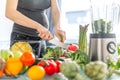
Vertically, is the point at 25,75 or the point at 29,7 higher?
the point at 29,7

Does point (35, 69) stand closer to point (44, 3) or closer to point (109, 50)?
point (109, 50)

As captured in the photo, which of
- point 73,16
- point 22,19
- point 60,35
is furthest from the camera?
point 73,16

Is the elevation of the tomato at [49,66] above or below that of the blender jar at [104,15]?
below

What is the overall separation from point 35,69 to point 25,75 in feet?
0.39

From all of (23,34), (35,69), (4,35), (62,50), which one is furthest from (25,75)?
(4,35)

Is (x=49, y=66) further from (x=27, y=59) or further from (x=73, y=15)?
(x=73, y=15)

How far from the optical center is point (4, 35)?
109 inches

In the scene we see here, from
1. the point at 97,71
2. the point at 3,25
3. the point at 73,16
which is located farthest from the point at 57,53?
the point at 73,16

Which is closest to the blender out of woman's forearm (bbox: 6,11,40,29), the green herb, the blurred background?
the green herb

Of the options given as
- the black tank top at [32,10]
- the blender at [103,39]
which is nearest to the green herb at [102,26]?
the blender at [103,39]

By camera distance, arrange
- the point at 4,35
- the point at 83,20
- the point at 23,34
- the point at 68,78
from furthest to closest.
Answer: the point at 83,20, the point at 4,35, the point at 23,34, the point at 68,78

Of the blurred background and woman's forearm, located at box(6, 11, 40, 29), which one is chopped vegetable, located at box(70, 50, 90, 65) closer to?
woman's forearm, located at box(6, 11, 40, 29)

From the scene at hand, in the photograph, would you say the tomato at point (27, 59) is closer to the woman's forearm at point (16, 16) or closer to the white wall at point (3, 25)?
the woman's forearm at point (16, 16)

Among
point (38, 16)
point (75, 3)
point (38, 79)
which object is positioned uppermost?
point (75, 3)
